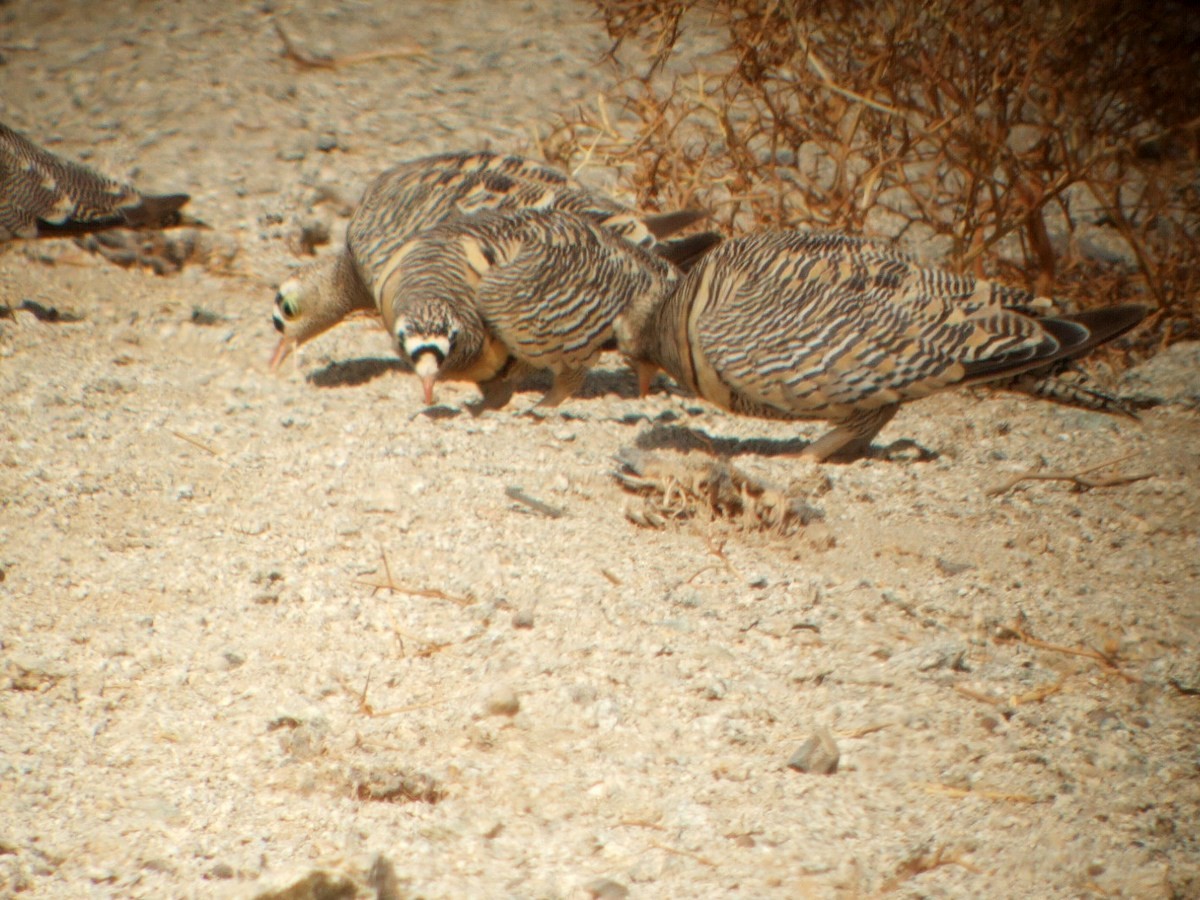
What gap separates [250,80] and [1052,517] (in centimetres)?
597

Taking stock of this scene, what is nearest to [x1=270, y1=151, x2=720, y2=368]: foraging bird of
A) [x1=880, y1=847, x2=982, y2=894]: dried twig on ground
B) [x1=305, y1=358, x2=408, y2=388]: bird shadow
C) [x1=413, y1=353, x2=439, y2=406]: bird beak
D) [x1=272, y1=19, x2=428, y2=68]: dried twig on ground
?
[x1=305, y1=358, x2=408, y2=388]: bird shadow

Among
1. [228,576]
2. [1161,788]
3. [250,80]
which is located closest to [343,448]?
[228,576]

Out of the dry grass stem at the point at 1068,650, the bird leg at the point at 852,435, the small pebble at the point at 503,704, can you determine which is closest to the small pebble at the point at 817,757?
the small pebble at the point at 503,704

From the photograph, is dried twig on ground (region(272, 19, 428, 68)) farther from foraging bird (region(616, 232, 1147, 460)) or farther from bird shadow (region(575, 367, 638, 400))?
foraging bird (region(616, 232, 1147, 460))

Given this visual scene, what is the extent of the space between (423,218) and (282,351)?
92 centimetres

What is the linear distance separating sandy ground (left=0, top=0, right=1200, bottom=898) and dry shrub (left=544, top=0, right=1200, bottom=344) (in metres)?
0.85

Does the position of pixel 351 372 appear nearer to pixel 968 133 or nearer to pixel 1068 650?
pixel 968 133

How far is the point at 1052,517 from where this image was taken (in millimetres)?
4457

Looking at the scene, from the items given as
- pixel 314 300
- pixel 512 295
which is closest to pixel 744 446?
pixel 512 295

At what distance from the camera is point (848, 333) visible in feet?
15.2

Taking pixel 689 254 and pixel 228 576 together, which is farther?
pixel 689 254

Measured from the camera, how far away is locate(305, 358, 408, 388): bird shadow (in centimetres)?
575

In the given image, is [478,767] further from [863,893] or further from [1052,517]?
[1052,517]

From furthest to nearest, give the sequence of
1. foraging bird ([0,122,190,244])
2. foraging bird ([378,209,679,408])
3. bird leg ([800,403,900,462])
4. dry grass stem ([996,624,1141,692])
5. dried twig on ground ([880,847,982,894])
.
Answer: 1. foraging bird ([0,122,190,244])
2. foraging bird ([378,209,679,408])
3. bird leg ([800,403,900,462])
4. dry grass stem ([996,624,1141,692])
5. dried twig on ground ([880,847,982,894])
